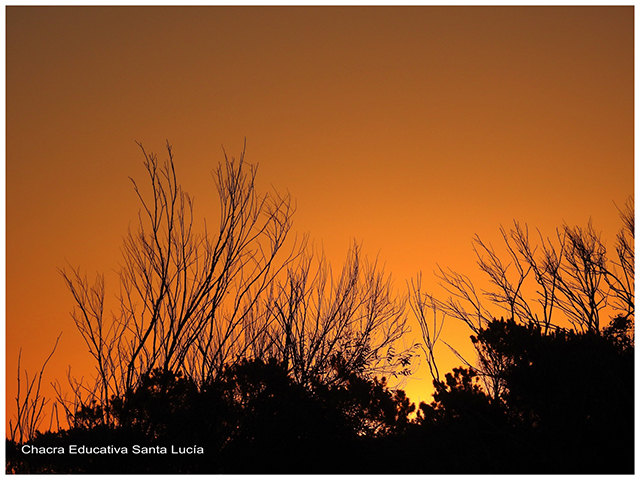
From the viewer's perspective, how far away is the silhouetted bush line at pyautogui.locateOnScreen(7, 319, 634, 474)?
4125 mm

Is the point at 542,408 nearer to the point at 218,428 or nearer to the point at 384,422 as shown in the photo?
the point at 218,428

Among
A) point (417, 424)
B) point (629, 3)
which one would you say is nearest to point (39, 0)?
point (629, 3)

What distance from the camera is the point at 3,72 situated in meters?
4.54

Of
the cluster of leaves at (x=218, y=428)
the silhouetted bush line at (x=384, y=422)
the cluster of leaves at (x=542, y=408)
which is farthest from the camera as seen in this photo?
the cluster of leaves at (x=542, y=408)

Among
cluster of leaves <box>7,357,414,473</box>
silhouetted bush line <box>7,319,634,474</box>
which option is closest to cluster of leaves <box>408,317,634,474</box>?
silhouetted bush line <box>7,319,634,474</box>

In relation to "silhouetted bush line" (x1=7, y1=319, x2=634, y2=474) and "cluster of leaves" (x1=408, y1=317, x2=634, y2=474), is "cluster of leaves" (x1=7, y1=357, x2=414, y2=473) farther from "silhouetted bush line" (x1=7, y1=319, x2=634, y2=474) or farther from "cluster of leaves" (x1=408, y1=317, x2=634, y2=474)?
"cluster of leaves" (x1=408, y1=317, x2=634, y2=474)

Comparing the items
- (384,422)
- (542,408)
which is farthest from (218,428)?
(384,422)

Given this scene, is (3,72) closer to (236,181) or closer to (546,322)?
(236,181)

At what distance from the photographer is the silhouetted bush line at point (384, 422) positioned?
412cm

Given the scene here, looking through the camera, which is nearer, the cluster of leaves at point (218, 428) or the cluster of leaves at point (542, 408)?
the cluster of leaves at point (218, 428)

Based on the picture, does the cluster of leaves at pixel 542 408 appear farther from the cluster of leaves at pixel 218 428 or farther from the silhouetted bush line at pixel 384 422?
the cluster of leaves at pixel 218 428

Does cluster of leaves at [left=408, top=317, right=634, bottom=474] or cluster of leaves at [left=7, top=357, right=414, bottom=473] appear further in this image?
cluster of leaves at [left=408, top=317, right=634, bottom=474]

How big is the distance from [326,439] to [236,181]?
7.78 meters

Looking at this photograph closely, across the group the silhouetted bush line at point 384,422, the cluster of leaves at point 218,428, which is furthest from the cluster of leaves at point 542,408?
the cluster of leaves at point 218,428
